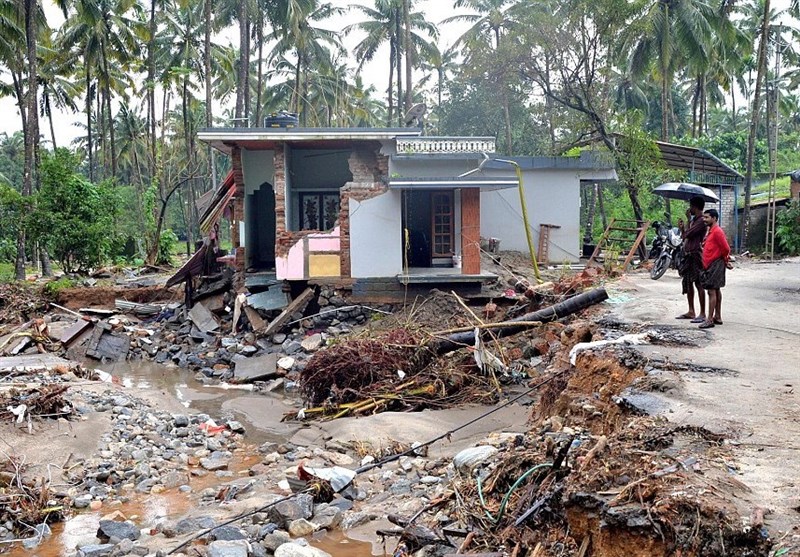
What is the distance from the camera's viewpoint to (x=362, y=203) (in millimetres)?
17688

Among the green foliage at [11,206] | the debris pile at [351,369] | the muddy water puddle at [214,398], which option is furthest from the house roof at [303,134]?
the green foliage at [11,206]

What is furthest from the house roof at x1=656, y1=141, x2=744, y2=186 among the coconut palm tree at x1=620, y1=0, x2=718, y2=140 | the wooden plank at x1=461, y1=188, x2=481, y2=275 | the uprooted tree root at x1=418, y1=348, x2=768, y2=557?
the uprooted tree root at x1=418, y1=348, x2=768, y2=557

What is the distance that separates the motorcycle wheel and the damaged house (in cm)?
367

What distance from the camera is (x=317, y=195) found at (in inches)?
800

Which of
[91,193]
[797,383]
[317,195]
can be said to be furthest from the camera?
[91,193]

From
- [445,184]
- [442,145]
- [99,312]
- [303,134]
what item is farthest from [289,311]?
[99,312]

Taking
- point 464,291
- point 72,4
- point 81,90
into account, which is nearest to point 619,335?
point 464,291

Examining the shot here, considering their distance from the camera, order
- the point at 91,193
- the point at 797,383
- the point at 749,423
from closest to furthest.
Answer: the point at 749,423, the point at 797,383, the point at 91,193

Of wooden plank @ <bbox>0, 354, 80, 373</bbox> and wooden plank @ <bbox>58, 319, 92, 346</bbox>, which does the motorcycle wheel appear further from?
wooden plank @ <bbox>58, 319, 92, 346</bbox>

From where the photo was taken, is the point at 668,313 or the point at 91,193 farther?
the point at 91,193

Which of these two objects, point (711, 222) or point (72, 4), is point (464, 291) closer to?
point (711, 222)

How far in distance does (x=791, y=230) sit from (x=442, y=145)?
42.9 ft

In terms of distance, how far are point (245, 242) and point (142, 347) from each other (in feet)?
12.6

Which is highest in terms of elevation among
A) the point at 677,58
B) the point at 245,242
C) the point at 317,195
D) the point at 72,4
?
the point at 72,4
